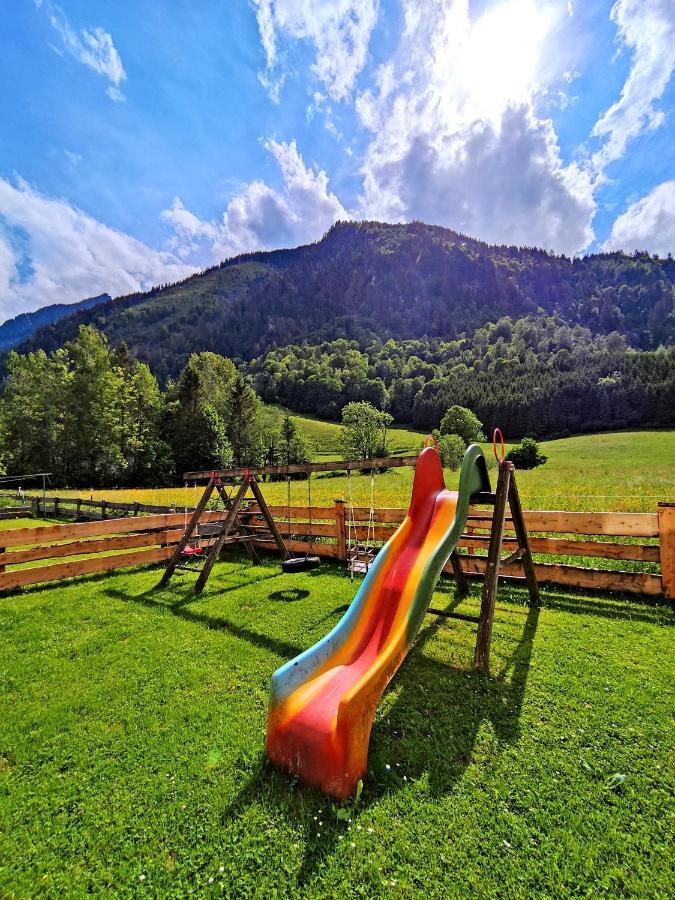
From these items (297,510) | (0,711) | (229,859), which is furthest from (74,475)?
(229,859)

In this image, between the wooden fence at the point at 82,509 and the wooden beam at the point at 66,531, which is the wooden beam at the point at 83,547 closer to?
the wooden beam at the point at 66,531

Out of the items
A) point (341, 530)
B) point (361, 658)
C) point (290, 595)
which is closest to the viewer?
point (361, 658)

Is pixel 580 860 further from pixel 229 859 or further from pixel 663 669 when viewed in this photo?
pixel 663 669

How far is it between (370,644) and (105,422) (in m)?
45.5

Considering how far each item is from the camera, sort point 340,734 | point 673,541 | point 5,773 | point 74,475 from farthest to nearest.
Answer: point 74,475, point 673,541, point 5,773, point 340,734

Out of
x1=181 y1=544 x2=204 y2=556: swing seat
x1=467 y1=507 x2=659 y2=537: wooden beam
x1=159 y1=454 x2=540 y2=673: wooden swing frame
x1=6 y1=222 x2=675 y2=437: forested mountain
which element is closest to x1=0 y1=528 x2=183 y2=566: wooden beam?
x1=181 y1=544 x2=204 y2=556: swing seat

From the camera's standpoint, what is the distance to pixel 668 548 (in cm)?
607

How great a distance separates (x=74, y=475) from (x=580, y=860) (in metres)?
49.4

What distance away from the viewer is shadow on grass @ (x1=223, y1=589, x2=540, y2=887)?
8.90ft

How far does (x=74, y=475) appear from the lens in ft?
139

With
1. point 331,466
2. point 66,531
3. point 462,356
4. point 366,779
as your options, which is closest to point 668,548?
point 331,466

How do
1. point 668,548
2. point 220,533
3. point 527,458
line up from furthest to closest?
1. point 527,458
2. point 220,533
3. point 668,548

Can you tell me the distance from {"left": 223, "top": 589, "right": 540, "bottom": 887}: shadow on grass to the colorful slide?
0.52 feet

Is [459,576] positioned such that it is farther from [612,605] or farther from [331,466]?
[331,466]
